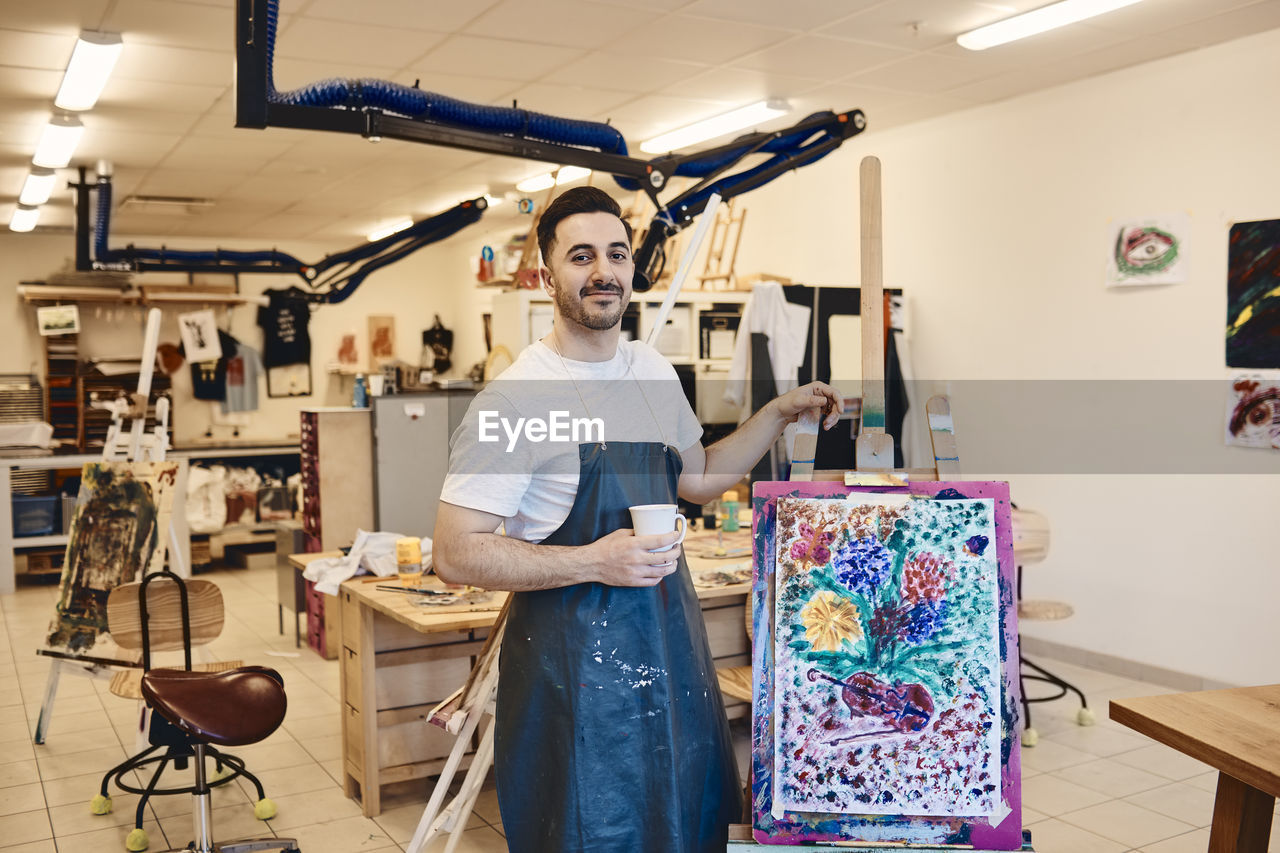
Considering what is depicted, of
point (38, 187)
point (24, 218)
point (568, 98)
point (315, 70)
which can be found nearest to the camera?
point (315, 70)

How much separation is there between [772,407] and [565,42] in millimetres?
3108

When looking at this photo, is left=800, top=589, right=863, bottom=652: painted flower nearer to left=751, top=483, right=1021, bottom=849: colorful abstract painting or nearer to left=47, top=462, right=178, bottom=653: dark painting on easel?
left=751, top=483, right=1021, bottom=849: colorful abstract painting

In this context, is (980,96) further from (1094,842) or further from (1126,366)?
(1094,842)

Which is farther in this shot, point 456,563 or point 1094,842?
point 1094,842

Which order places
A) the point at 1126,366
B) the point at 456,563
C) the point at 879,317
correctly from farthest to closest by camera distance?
the point at 1126,366 < the point at 879,317 < the point at 456,563

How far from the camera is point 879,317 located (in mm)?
2006

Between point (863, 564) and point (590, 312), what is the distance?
2.21 feet

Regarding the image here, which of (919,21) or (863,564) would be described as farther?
(919,21)

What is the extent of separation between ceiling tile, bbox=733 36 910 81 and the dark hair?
3090 mm

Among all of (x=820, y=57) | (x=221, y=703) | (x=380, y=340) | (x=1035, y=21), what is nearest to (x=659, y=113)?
(x=820, y=57)

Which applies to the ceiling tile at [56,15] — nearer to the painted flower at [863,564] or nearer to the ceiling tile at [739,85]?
the ceiling tile at [739,85]

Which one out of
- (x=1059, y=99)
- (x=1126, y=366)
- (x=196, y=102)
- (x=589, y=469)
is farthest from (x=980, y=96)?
(x=589, y=469)

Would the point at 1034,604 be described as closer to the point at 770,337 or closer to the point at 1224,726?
the point at 770,337

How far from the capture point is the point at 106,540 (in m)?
4.11
